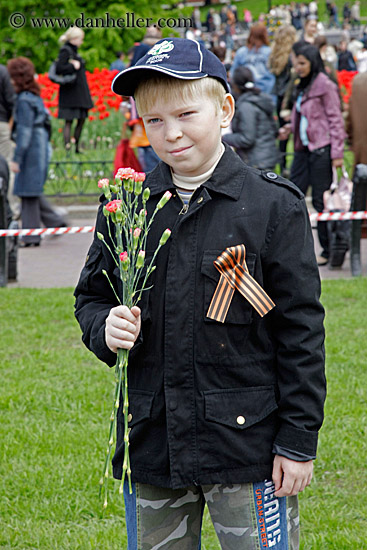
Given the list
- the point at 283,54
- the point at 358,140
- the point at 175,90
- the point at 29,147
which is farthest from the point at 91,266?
the point at 283,54

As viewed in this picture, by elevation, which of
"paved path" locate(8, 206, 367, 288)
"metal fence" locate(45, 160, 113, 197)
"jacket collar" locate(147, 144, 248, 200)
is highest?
"jacket collar" locate(147, 144, 248, 200)

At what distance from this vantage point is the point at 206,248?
7.06ft

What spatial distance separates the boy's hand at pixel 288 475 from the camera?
83.5 inches

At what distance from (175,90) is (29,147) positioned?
7700mm

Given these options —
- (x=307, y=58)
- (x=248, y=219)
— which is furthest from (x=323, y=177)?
(x=248, y=219)

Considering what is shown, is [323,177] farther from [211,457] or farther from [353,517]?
[211,457]

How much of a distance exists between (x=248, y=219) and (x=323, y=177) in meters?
6.34

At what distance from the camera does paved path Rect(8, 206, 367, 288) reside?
8.22 meters

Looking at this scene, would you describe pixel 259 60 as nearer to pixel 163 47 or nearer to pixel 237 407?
pixel 163 47

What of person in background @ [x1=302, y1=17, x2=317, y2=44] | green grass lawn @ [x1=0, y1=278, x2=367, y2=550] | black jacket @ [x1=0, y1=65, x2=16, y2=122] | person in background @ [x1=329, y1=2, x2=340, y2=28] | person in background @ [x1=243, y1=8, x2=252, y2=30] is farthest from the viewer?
person in background @ [x1=243, y1=8, x2=252, y2=30]

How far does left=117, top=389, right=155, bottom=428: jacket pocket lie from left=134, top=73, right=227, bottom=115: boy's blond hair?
27.8 inches

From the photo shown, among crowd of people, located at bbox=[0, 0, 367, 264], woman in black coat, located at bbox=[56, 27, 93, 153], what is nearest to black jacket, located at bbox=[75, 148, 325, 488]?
crowd of people, located at bbox=[0, 0, 367, 264]

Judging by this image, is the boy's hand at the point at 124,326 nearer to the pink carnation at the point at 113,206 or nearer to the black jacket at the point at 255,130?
the pink carnation at the point at 113,206

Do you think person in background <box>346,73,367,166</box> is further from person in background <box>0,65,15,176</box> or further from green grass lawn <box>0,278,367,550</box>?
person in background <box>0,65,15,176</box>
